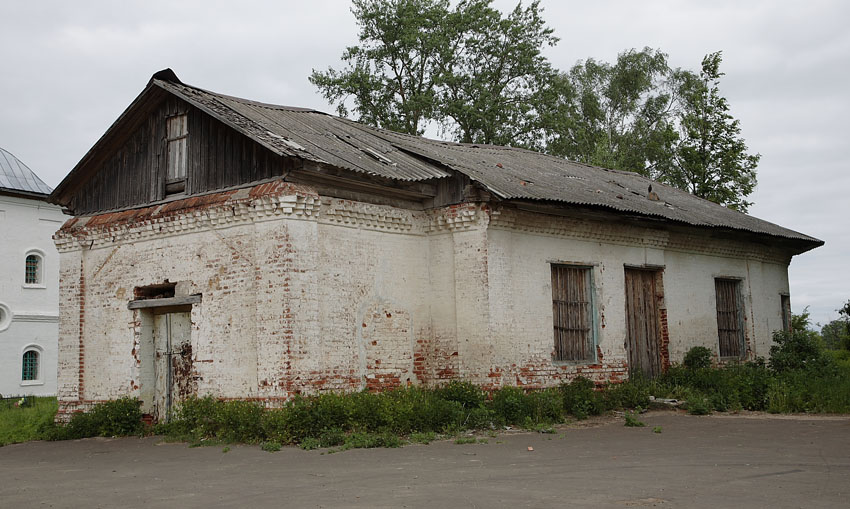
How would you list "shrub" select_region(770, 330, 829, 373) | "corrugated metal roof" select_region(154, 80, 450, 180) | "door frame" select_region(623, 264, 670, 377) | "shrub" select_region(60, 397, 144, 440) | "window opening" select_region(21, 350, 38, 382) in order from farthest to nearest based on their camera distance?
"window opening" select_region(21, 350, 38, 382) → "shrub" select_region(770, 330, 829, 373) → "door frame" select_region(623, 264, 670, 377) → "shrub" select_region(60, 397, 144, 440) → "corrugated metal roof" select_region(154, 80, 450, 180)

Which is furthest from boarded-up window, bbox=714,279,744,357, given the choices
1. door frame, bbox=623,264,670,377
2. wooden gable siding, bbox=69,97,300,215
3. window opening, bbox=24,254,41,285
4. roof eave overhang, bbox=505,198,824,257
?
window opening, bbox=24,254,41,285

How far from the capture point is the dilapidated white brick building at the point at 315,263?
1183 centimetres

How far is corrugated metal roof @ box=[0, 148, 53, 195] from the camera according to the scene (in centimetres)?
2853

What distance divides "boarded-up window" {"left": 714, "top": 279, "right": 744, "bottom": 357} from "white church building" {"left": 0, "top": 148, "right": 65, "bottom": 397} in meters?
22.7

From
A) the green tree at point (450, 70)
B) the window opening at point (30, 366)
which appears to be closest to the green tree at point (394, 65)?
the green tree at point (450, 70)

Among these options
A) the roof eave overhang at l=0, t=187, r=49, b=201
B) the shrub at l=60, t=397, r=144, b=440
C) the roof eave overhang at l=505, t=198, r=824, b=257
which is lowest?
the shrub at l=60, t=397, r=144, b=440

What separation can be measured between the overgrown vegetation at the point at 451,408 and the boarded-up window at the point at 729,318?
3.04ft

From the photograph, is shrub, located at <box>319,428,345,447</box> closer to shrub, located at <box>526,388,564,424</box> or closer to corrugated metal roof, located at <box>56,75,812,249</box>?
shrub, located at <box>526,388,564,424</box>

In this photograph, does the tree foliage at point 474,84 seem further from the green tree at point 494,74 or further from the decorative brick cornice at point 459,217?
the decorative brick cornice at point 459,217

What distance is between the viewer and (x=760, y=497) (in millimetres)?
6406

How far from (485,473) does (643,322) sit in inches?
367

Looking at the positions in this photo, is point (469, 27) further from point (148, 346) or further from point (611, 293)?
point (148, 346)

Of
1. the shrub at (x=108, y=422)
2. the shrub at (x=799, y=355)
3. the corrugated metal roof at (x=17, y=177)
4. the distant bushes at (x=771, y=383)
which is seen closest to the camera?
the shrub at (x=108, y=422)

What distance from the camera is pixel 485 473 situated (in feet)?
26.0
